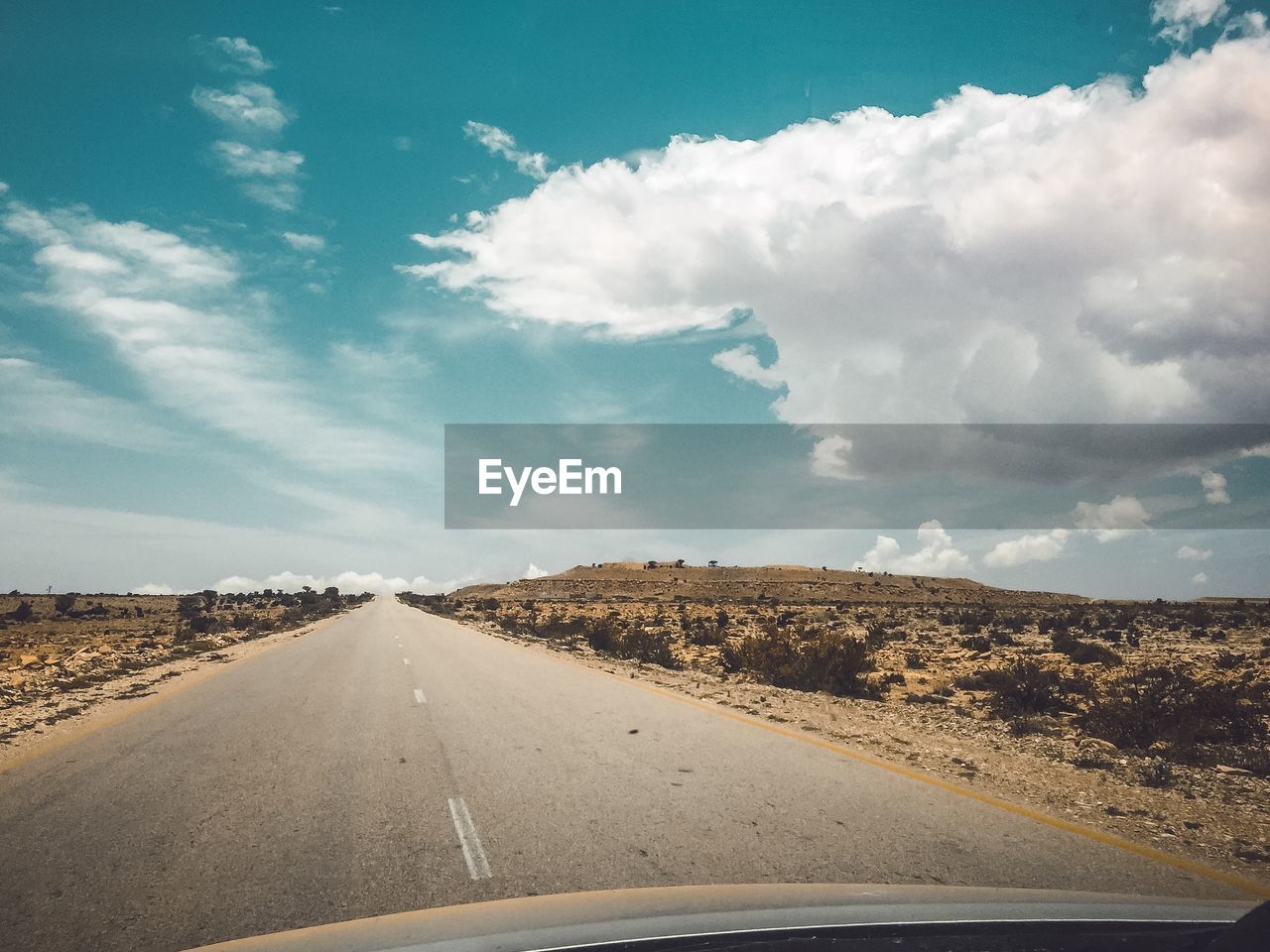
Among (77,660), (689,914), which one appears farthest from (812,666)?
(77,660)

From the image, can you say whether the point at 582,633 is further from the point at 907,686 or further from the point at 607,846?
the point at 607,846

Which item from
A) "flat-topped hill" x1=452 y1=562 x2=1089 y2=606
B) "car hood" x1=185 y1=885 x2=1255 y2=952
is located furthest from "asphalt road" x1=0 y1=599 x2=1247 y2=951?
"flat-topped hill" x1=452 y1=562 x2=1089 y2=606

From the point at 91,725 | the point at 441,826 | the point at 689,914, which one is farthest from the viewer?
the point at 91,725

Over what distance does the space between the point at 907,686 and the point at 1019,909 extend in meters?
14.3

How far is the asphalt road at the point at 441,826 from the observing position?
4359mm

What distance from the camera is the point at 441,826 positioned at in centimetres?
568

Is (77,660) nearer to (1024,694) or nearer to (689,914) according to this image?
(1024,694)

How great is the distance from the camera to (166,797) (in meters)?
6.55

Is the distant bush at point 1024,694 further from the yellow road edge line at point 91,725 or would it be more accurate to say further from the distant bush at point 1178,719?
the yellow road edge line at point 91,725

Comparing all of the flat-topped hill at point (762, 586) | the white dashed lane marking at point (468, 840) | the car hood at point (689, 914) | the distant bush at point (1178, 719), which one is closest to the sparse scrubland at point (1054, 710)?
the distant bush at point (1178, 719)

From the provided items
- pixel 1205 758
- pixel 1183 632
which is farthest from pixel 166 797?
pixel 1183 632

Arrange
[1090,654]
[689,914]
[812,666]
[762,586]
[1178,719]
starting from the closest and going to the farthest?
[689,914] < [1178,719] < [812,666] < [1090,654] < [762,586]

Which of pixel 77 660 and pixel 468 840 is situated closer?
pixel 468 840

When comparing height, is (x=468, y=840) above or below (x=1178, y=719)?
above
